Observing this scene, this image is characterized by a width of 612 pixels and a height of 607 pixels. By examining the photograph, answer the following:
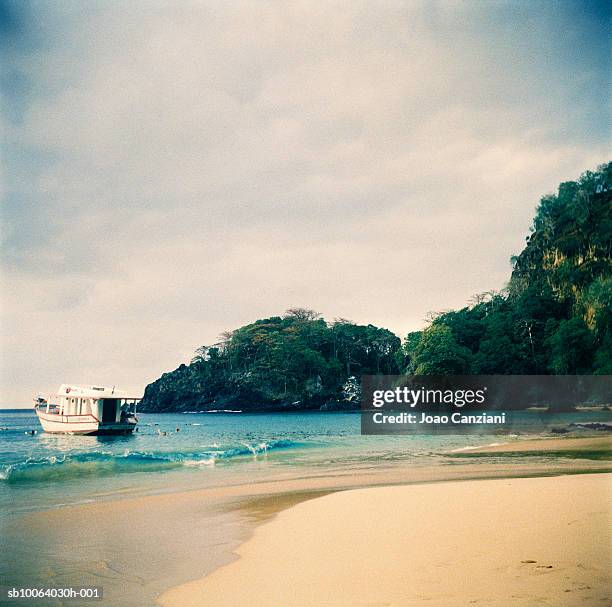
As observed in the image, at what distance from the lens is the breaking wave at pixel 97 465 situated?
14667mm

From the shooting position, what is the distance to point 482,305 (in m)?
55.2

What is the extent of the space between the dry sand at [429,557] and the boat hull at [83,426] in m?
25.9

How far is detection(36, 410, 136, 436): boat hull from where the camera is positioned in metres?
31.3

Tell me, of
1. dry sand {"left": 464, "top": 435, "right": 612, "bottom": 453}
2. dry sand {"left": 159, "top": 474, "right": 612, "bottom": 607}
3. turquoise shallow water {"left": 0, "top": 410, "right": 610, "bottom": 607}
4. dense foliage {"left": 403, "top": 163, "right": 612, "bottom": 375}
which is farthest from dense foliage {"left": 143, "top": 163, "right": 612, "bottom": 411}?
dry sand {"left": 159, "top": 474, "right": 612, "bottom": 607}

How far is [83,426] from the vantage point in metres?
31.6

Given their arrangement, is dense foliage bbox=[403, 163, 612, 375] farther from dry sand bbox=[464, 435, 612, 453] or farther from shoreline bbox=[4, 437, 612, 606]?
shoreline bbox=[4, 437, 612, 606]

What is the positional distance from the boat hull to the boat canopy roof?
45.3 inches

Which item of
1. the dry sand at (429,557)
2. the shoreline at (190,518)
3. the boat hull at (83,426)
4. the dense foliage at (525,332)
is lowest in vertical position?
the boat hull at (83,426)

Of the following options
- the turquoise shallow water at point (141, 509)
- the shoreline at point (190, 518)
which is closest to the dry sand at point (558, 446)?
the turquoise shallow water at point (141, 509)

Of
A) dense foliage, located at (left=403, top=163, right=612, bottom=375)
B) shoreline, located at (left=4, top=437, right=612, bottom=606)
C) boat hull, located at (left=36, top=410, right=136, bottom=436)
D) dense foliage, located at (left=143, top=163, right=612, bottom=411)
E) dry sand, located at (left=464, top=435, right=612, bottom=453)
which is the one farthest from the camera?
dense foliage, located at (left=403, top=163, right=612, bottom=375)

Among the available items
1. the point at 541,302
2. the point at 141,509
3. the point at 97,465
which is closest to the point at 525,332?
the point at 541,302

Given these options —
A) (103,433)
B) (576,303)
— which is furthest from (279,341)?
(103,433)

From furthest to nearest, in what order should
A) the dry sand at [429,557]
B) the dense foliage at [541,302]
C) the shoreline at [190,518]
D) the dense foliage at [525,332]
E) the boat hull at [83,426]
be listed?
the dense foliage at [541,302], the dense foliage at [525,332], the boat hull at [83,426], the shoreline at [190,518], the dry sand at [429,557]

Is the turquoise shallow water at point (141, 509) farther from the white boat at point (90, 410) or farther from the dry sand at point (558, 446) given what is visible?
the white boat at point (90, 410)
